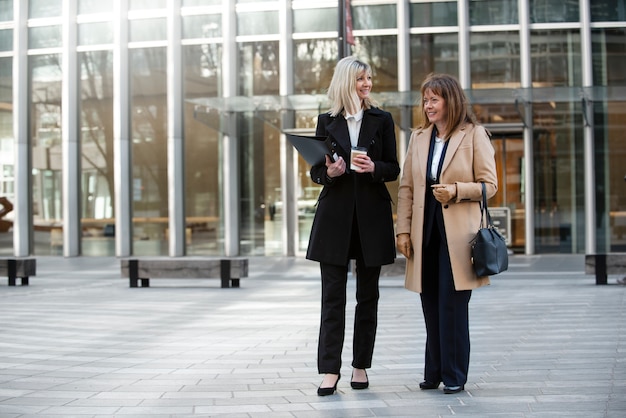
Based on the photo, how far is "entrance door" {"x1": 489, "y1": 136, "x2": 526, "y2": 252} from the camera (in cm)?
2205

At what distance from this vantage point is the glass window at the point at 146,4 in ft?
77.3

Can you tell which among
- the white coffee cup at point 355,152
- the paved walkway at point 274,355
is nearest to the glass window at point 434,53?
the paved walkway at point 274,355

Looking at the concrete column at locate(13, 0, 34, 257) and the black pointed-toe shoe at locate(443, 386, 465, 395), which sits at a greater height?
the concrete column at locate(13, 0, 34, 257)

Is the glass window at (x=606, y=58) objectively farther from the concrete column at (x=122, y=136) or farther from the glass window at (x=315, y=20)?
the concrete column at (x=122, y=136)

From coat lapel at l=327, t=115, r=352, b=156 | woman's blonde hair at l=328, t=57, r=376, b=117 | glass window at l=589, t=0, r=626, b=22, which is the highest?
glass window at l=589, t=0, r=626, b=22

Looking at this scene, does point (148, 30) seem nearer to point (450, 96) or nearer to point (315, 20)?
point (315, 20)

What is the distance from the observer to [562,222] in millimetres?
21875

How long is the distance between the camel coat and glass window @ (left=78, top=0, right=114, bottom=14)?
20.1 meters

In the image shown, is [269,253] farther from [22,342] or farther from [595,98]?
[22,342]

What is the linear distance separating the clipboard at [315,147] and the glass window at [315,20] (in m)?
18.0

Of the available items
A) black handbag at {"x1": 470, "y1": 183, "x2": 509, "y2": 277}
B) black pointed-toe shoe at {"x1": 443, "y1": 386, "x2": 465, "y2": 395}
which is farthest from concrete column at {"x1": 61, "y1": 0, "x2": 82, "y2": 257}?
black handbag at {"x1": 470, "y1": 183, "x2": 509, "y2": 277}

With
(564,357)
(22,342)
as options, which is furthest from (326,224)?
(22,342)

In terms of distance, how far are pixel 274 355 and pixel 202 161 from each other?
16.8m

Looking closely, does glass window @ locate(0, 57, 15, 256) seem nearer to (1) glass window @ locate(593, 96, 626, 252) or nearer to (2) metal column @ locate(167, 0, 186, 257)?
(2) metal column @ locate(167, 0, 186, 257)
